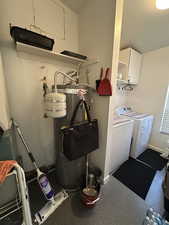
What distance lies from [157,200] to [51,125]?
1.81 metres

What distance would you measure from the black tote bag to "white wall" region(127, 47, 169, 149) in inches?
80.6

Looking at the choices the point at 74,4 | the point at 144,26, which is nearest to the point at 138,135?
the point at 144,26

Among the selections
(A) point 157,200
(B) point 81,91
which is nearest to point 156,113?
(A) point 157,200

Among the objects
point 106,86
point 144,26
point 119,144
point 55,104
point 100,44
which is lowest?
point 119,144

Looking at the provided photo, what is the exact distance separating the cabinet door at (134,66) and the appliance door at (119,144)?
120 cm

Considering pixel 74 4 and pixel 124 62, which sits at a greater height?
pixel 74 4

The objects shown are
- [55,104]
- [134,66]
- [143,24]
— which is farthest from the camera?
[134,66]

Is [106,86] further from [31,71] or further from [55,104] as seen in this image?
[31,71]

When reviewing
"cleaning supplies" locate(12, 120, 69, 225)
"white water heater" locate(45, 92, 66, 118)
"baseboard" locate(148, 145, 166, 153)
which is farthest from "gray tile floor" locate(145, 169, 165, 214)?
"white water heater" locate(45, 92, 66, 118)

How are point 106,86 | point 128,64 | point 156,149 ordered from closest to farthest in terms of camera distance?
point 106,86 → point 128,64 → point 156,149

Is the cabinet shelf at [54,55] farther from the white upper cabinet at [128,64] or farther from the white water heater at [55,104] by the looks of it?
the white upper cabinet at [128,64]

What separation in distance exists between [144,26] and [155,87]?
1351mm

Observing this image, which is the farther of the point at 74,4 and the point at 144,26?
the point at 144,26

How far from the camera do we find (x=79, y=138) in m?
1.20
